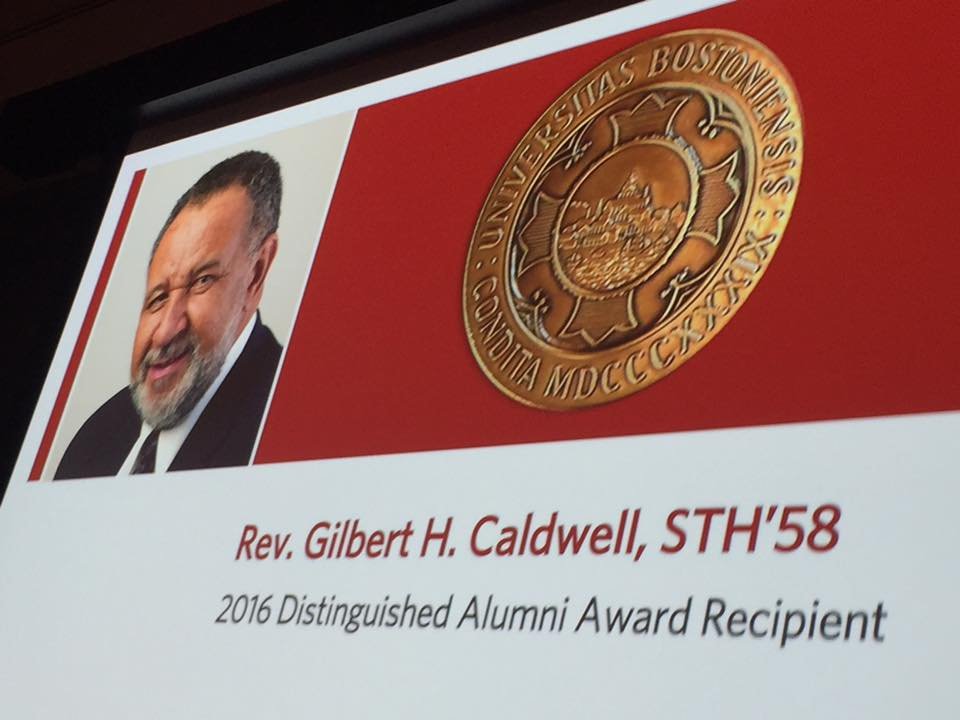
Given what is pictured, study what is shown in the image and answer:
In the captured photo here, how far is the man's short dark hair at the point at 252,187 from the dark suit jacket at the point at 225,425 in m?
0.22

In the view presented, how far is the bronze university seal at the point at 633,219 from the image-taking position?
5.07ft

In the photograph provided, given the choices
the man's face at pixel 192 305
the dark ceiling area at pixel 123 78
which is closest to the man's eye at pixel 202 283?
the man's face at pixel 192 305

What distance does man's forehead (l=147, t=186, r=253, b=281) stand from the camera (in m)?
2.31

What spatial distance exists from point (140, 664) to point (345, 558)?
458 millimetres

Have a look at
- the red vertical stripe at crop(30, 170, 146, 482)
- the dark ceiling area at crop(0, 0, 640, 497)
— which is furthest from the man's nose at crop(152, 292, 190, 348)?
the dark ceiling area at crop(0, 0, 640, 497)

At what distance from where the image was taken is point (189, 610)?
1.94 meters

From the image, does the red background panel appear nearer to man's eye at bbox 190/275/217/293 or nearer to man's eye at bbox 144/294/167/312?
man's eye at bbox 190/275/217/293

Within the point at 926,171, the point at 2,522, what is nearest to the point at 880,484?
the point at 926,171

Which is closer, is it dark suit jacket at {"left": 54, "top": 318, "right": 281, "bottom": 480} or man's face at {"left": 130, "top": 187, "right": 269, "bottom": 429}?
dark suit jacket at {"left": 54, "top": 318, "right": 281, "bottom": 480}

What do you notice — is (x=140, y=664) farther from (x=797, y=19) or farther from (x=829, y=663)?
(x=797, y=19)

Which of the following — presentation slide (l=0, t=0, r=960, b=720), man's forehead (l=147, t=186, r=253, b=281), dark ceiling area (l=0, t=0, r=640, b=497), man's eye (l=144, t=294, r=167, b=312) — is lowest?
presentation slide (l=0, t=0, r=960, b=720)

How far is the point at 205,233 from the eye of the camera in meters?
2.38

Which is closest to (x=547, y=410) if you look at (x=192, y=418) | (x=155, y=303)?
(x=192, y=418)

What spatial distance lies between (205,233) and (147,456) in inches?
18.3
